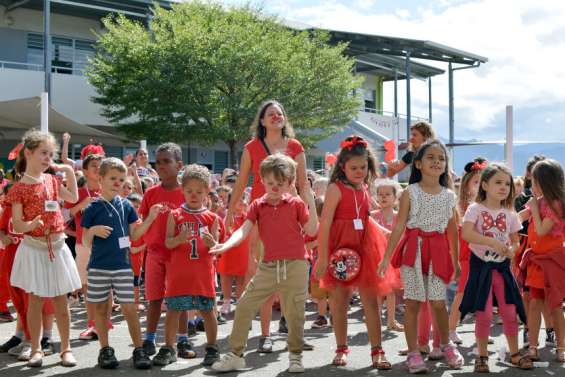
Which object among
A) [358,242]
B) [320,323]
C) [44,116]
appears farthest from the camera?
[44,116]

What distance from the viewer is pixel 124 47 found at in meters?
24.7

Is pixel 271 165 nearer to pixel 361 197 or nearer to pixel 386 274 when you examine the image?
pixel 361 197

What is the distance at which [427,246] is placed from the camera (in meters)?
5.58

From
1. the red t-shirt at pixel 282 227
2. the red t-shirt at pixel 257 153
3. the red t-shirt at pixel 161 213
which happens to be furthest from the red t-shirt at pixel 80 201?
the red t-shirt at pixel 282 227

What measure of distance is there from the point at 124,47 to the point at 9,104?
6.53 meters

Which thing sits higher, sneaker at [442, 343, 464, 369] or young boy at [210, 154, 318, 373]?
young boy at [210, 154, 318, 373]

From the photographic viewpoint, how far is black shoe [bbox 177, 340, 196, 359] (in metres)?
6.00

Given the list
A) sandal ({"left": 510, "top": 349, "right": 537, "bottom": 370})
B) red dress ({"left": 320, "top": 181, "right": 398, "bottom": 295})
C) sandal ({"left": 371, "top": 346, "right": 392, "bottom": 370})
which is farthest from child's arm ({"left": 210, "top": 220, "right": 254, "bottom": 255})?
sandal ({"left": 510, "top": 349, "right": 537, "bottom": 370})

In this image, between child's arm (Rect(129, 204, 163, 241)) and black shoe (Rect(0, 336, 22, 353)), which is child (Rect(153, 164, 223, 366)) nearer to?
child's arm (Rect(129, 204, 163, 241))

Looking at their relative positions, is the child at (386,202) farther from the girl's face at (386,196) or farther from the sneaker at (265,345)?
the sneaker at (265,345)

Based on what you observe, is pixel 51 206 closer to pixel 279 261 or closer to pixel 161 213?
pixel 161 213

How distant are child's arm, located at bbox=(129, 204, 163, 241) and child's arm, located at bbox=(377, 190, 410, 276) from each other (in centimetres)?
176

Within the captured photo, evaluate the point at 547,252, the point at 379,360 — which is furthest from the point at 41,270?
the point at 547,252

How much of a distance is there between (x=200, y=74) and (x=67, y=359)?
19237 mm
